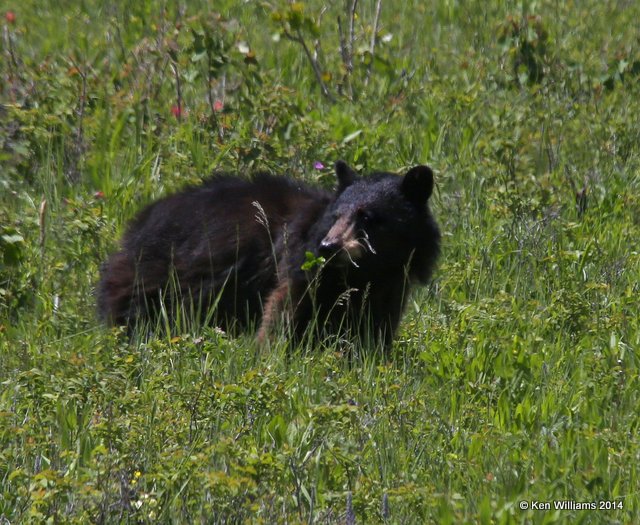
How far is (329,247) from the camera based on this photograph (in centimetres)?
564

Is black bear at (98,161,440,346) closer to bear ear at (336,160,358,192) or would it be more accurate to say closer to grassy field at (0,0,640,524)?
bear ear at (336,160,358,192)

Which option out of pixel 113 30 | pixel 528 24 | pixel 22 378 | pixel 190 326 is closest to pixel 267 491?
pixel 22 378

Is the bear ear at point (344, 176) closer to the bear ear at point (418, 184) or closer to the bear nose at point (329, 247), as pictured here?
the bear ear at point (418, 184)

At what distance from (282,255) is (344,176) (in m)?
0.50

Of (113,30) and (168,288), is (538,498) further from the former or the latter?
(113,30)

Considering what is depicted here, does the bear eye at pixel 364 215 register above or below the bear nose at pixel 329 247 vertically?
above

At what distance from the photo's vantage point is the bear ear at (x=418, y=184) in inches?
234

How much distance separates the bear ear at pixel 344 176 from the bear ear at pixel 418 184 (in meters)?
0.27

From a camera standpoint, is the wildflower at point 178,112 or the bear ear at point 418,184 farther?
the wildflower at point 178,112

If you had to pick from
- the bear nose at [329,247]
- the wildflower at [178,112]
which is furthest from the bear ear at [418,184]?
the wildflower at [178,112]

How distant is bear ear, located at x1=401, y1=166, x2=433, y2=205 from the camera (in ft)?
19.5

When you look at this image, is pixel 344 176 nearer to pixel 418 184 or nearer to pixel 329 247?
pixel 418 184

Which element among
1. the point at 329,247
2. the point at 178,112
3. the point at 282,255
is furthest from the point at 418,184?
the point at 178,112

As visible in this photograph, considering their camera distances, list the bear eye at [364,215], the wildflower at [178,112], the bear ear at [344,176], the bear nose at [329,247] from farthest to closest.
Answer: the wildflower at [178,112]
the bear ear at [344,176]
the bear eye at [364,215]
the bear nose at [329,247]
